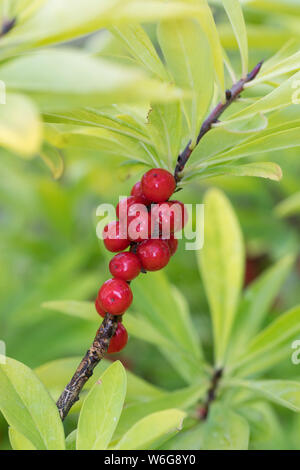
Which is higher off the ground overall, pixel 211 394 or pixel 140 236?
pixel 140 236

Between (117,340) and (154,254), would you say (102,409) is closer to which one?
(117,340)

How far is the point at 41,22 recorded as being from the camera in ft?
1.74

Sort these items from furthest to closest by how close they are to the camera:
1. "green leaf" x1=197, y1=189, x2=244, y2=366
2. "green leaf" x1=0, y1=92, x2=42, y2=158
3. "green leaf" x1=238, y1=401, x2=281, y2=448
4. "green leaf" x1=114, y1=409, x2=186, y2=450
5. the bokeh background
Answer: the bokeh background < "green leaf" x1=197, y1=189, x2=244, y2=366 < "green leaf" x1=238, y1=401, x2=281, y2=448 < "green leaf" x1=114, y1=409, x2=186, y2=450 < "green leaf" x1=0, y1=92, x2=42, y2=158

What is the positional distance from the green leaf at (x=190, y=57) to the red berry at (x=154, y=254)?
0.60 ft

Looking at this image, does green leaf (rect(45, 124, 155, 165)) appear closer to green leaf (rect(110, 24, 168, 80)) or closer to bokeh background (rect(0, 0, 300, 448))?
green leaf (rect(110, 24, 168, 80))

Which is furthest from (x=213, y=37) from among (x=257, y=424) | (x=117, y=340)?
(x=257, y=424)

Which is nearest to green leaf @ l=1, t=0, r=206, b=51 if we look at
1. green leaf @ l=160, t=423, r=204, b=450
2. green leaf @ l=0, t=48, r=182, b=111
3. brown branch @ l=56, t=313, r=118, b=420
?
green leaf @ l=0, t=48, r=182, b=111

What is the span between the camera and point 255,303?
50.0 inches

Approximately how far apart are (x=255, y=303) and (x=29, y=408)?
71 cm

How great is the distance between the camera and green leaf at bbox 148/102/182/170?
690mm

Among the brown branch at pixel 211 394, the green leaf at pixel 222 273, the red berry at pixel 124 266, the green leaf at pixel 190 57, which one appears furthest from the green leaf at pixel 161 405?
the green leaf at pixel 190 57

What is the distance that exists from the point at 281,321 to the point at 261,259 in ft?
3.46

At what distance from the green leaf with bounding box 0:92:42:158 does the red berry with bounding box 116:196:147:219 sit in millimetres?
278

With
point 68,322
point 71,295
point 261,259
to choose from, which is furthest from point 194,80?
point 261,259
